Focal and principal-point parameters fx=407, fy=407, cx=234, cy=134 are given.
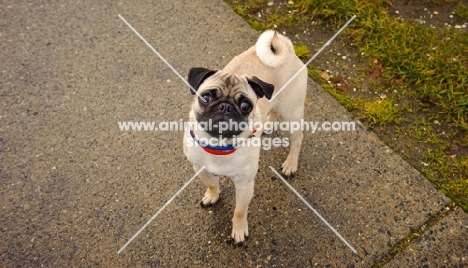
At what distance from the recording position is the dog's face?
8.48 feet

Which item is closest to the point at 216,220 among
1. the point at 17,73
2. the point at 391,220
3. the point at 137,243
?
the point at 137,243

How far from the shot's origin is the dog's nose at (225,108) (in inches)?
103

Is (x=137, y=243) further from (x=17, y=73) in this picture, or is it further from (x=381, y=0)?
(x=381, y=0)

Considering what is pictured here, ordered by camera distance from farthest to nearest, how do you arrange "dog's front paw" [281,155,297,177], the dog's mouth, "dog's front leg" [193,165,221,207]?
1. "dog's front paw" [281,155,297,177]
2. "dog's front leg" [193,165,221,207]
3. the dog's mouth

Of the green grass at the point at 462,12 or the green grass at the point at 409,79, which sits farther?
the green grass at the point at 462,12

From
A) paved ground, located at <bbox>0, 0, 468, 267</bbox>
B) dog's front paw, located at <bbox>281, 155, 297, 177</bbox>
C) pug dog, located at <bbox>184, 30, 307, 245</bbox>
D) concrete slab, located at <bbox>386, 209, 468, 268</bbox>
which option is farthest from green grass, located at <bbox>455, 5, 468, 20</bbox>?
dog's front paw, located at <bbox>281, 155, 297, 177</bbox>

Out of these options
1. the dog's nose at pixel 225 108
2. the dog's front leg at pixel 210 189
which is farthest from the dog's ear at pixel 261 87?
the dog's front leg at pixel 210 189

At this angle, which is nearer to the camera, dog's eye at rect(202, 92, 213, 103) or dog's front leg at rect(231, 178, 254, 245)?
dog's eye at rect(202, 92, 213, 103)

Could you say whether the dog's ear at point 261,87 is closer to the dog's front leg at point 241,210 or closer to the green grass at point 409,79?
the dog's front leg at point 241,210

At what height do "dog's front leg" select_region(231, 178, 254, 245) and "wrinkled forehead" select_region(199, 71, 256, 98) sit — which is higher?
"wrinkled forehead" select_region(199, 71, 256, 98)

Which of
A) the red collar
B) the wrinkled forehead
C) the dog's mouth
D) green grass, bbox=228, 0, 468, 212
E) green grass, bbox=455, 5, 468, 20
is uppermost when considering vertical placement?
the wrinkled forehead

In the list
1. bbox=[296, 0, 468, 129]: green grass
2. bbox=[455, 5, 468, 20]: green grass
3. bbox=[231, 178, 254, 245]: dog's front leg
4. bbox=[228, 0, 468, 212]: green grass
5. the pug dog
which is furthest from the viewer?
bbox=[455, 5, 468, 20]: green grass

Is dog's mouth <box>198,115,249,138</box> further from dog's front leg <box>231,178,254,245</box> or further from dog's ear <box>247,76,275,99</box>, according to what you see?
dog's front leg <box>231,178,254,245</box>

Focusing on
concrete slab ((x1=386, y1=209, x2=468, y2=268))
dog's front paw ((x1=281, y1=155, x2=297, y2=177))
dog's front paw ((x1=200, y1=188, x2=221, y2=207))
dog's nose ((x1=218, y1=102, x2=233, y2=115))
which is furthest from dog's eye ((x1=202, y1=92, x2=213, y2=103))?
concrete slab ((x1=386, y1=209, x2=468, y2=268))
